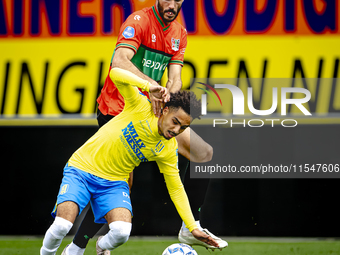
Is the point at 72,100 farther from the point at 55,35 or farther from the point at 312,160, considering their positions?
the point at 312,160

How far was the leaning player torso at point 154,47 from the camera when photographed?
339 centimetres

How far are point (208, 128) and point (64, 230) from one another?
1961mm

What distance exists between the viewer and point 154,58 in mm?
3438

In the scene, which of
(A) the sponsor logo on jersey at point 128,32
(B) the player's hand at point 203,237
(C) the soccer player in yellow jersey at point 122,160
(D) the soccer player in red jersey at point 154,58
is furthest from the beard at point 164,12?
(B) the player's hand at point 203,237

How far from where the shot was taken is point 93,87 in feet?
14.2

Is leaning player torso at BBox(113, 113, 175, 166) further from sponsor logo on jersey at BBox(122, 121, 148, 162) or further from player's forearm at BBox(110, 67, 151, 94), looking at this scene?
player's forearm at BBox(110, 67, 151, 94)

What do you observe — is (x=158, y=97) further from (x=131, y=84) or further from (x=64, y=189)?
(x=64, y=189)

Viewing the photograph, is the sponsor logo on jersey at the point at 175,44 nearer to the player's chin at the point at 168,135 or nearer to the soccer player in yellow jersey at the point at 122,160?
the soccer player in yellow jersey at the point at 122,160

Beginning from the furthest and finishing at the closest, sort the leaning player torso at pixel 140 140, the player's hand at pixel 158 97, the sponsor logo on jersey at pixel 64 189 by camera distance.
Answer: the leaning player torso at pixel 140 140 < the sponsor logo on jersey at pixel 64 189 < the player's hand at pixel 158 97

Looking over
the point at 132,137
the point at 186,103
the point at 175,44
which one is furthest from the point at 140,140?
the point at 175,44

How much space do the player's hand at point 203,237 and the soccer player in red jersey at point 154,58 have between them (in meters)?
0.17

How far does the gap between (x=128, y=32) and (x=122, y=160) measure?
947 millimetres

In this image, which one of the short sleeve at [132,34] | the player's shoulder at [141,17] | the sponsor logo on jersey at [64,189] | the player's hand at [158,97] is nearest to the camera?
the player's hand at [158,97]

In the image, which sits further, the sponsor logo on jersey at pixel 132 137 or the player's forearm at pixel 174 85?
the player's forearm at pixel 174 85
